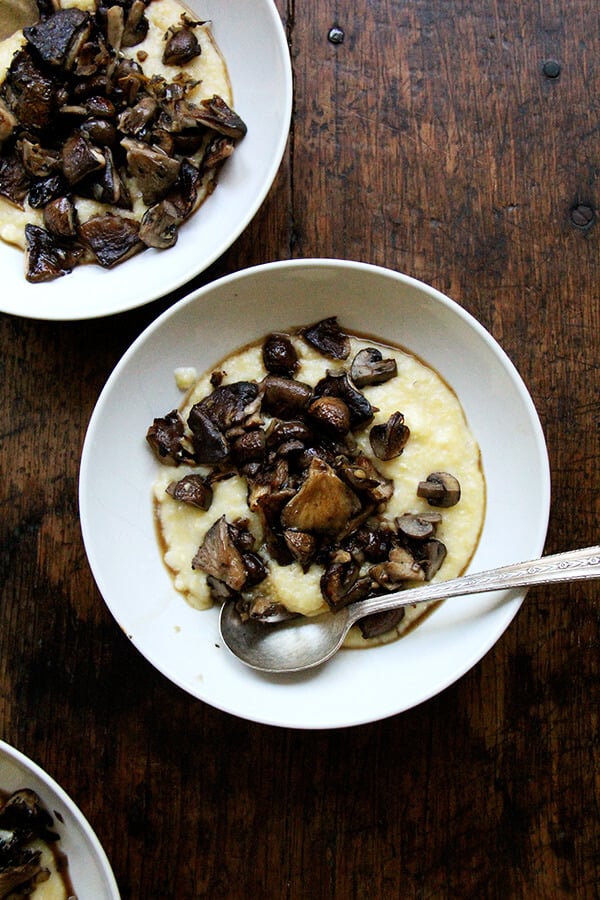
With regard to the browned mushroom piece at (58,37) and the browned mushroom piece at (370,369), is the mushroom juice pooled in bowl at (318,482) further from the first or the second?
the browned mushroom piece at (58,37)

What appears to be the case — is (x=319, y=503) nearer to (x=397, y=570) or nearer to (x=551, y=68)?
(x=397, y=570)

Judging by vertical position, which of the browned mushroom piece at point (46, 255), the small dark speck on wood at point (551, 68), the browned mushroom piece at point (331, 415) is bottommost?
the browned mushroom piece at point (331, 415)

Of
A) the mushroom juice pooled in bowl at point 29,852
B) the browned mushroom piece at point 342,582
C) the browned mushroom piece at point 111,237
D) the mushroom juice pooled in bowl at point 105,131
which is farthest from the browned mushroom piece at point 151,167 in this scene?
the mushroom juice pooled in bowl at point 29,852

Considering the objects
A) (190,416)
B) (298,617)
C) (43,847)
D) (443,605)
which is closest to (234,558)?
(298,617)

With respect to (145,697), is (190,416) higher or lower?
higher

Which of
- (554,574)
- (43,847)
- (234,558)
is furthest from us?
(43,847)

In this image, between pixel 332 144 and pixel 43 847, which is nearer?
pixel 43 847

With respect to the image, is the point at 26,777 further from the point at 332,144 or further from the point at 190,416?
the point at 332,144

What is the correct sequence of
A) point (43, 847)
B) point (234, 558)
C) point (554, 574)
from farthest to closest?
point (43, 847)
point (234, 558)
point (554, 574)
